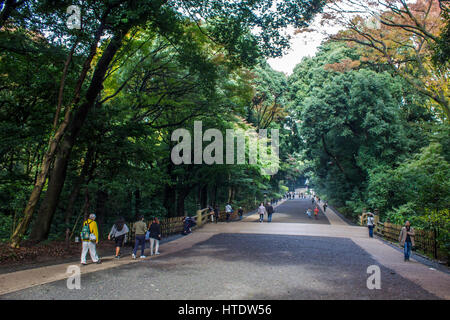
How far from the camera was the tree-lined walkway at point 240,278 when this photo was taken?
6.36 meters

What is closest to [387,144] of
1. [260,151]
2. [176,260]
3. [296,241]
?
[260,151]

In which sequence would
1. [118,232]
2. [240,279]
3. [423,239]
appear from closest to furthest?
[240,279], [118,232], [423,239]

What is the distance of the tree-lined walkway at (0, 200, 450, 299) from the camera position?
6363mm

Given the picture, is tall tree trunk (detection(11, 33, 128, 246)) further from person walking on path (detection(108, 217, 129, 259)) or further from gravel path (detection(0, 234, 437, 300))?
gravel path (detection(0, 234, 437, 300))

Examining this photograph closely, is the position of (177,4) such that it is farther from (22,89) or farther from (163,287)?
(163,287)

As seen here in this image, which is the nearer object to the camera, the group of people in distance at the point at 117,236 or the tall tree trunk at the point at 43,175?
the group of people in distance at the point at 117,236

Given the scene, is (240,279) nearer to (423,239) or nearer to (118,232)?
(118,232)

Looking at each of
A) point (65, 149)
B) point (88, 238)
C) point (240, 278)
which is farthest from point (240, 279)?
point (65, 149)

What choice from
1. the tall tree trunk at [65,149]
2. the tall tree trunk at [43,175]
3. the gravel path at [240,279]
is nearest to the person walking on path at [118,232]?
the gravel path at [240,279]

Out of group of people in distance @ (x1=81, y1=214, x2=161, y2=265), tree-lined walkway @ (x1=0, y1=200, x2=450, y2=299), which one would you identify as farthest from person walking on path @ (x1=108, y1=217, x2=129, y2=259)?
tree-lined walkway @ (x1=0, y1=200, x2=450, y2=299)

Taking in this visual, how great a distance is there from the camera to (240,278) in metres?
7.60

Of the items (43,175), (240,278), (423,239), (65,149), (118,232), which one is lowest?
(240,278)

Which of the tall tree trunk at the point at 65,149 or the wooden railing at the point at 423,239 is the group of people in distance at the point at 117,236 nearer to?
the tall tree trunk at the point at 65,149
